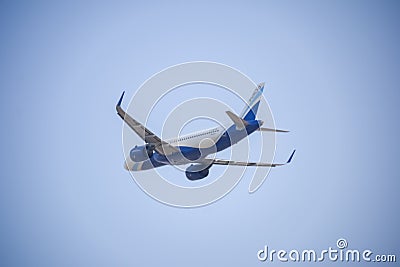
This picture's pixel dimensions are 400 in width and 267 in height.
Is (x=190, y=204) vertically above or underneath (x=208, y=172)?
underneath

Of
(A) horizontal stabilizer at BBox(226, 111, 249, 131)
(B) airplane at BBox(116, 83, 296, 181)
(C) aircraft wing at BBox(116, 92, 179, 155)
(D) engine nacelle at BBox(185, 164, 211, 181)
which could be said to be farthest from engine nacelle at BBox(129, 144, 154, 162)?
(A) horizontal stabilizer at BBox(226, 111, 249, 131)

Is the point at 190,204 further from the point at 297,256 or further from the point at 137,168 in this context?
the point at 297,256

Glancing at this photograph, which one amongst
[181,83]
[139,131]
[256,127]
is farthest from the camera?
[181,83]

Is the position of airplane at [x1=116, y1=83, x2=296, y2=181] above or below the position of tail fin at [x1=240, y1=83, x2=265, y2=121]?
below

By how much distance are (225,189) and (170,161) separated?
7.04m

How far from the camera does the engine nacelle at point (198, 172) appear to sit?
61969 mm

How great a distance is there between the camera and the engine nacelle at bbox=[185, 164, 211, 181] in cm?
6197

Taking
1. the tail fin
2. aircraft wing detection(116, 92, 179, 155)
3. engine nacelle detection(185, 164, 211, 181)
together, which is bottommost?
aircraft wing detection(116, 92, 179, 155)

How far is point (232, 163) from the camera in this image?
206 ft

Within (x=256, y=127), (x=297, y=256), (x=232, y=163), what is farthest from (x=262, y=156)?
(x=297, y=256)

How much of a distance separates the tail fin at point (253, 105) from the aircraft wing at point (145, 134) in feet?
27.5

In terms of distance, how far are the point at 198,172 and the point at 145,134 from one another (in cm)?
1278

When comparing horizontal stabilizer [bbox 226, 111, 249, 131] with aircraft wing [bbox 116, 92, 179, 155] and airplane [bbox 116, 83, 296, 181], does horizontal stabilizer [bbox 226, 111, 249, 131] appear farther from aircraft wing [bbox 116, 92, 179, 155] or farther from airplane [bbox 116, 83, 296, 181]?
aircraft wing [bbox 116, 92, 179, 155]

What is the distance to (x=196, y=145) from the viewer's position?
184 ft
